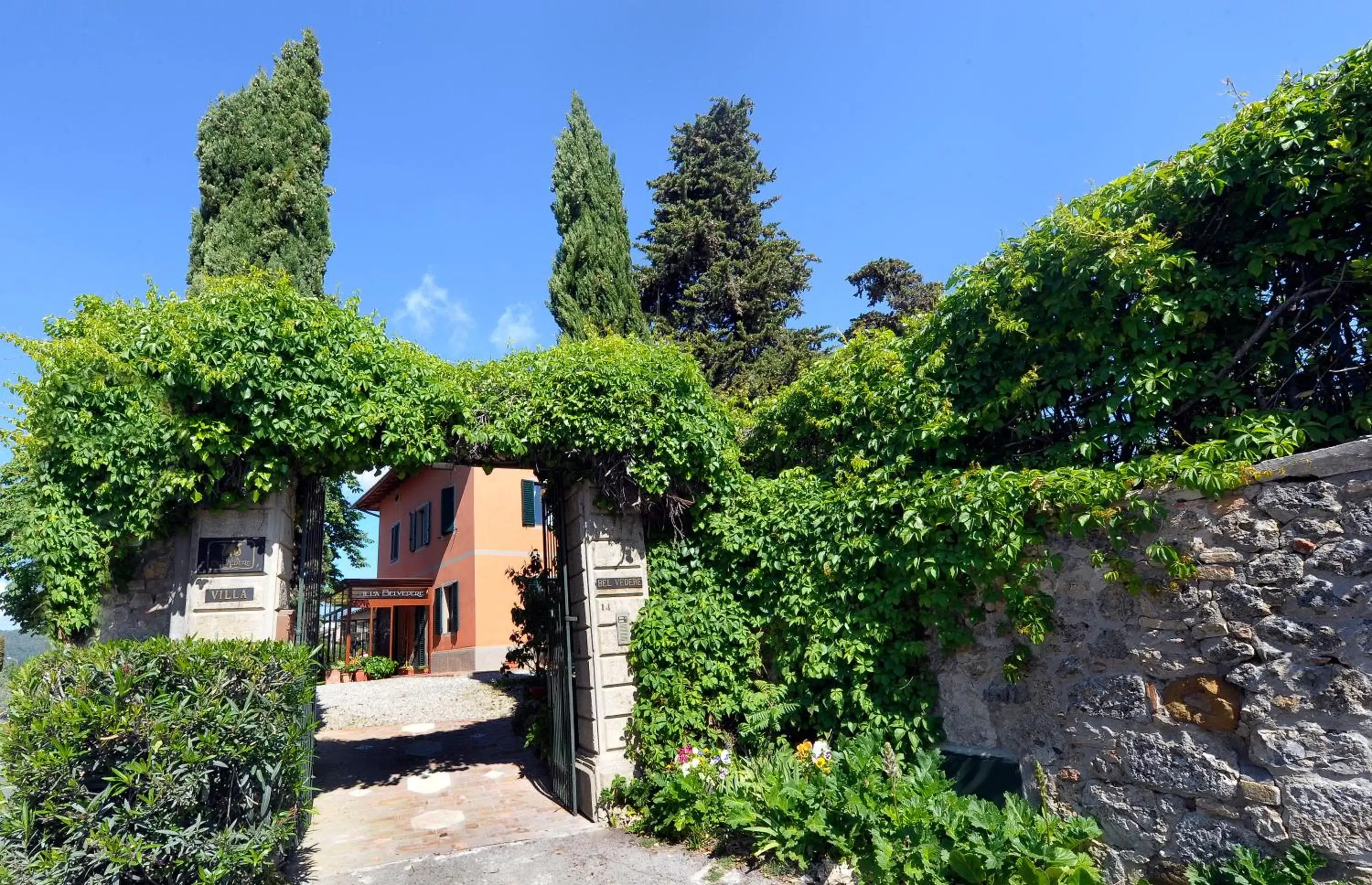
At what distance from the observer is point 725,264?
1825 cm

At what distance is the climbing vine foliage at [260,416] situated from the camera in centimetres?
518

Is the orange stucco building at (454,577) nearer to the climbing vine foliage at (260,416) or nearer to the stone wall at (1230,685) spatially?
the climbing vine foliage at (260,416)

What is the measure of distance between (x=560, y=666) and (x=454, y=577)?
1452 cm

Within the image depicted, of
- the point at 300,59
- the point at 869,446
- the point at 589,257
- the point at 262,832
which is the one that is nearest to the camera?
the point at 262,832

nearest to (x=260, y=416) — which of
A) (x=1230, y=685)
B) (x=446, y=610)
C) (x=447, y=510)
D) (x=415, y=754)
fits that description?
(x=415, y=754)

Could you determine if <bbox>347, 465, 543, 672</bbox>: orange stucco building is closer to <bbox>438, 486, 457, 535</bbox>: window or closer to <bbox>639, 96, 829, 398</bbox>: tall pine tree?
<bbox>438, 486, 457, 535</bbox>: window

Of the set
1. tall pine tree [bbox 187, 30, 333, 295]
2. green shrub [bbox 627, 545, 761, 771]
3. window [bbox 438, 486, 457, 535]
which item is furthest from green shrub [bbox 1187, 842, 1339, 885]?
window [bbox 438, 486, 457, 535]

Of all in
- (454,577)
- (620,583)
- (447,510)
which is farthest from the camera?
(447,510)

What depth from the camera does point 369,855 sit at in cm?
554

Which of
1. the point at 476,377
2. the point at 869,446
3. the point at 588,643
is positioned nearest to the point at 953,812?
the point at 869,446

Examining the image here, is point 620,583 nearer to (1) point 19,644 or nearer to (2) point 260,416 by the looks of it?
(2) point 260,416

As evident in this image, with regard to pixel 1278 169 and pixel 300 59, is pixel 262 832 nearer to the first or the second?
pixel 1278 169

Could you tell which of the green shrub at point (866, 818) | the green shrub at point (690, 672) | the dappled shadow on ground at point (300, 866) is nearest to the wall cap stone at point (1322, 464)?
the green shrub at point (866, 818)

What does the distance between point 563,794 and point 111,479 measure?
4.39 metres
